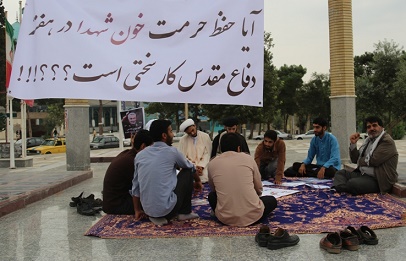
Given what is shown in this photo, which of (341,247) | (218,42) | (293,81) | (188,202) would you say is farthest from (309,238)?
(293,81)

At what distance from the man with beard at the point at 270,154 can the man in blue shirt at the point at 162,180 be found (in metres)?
2.87

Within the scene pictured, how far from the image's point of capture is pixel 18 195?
688 cm

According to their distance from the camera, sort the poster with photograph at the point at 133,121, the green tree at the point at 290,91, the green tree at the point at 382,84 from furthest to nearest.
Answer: the green tree at the point at 290,91 → the green tree at the point at 382,84 → the poster with photograph at the point at 133,121

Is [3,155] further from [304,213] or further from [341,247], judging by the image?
[341,247]

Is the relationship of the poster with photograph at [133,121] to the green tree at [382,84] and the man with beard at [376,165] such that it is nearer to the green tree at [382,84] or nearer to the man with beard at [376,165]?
the man with beard at [376,165]

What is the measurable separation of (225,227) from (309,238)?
35.8 inches

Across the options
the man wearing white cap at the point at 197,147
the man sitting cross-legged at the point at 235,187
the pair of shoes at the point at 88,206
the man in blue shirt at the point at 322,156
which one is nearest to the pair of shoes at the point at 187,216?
the man sitting cross-legged at the point at 235,187

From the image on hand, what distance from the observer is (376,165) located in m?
6.41

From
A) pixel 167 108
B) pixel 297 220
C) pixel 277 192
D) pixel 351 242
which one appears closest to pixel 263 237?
pixel 351 242

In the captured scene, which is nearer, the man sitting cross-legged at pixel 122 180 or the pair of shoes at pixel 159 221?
the pair of shoes at pixel 159 221

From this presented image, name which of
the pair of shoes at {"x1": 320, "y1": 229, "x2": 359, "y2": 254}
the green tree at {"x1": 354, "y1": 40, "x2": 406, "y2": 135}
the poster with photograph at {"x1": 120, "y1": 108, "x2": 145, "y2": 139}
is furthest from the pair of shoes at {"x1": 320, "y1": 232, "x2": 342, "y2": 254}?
the green tree at {"x1": 354, "y1": 40, "x2": 406, "y2": 135}

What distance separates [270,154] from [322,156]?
1.03 meters

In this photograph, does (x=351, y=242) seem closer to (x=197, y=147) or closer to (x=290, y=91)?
(x=197, y=147)

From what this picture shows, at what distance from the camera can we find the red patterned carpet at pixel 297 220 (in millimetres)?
4637
